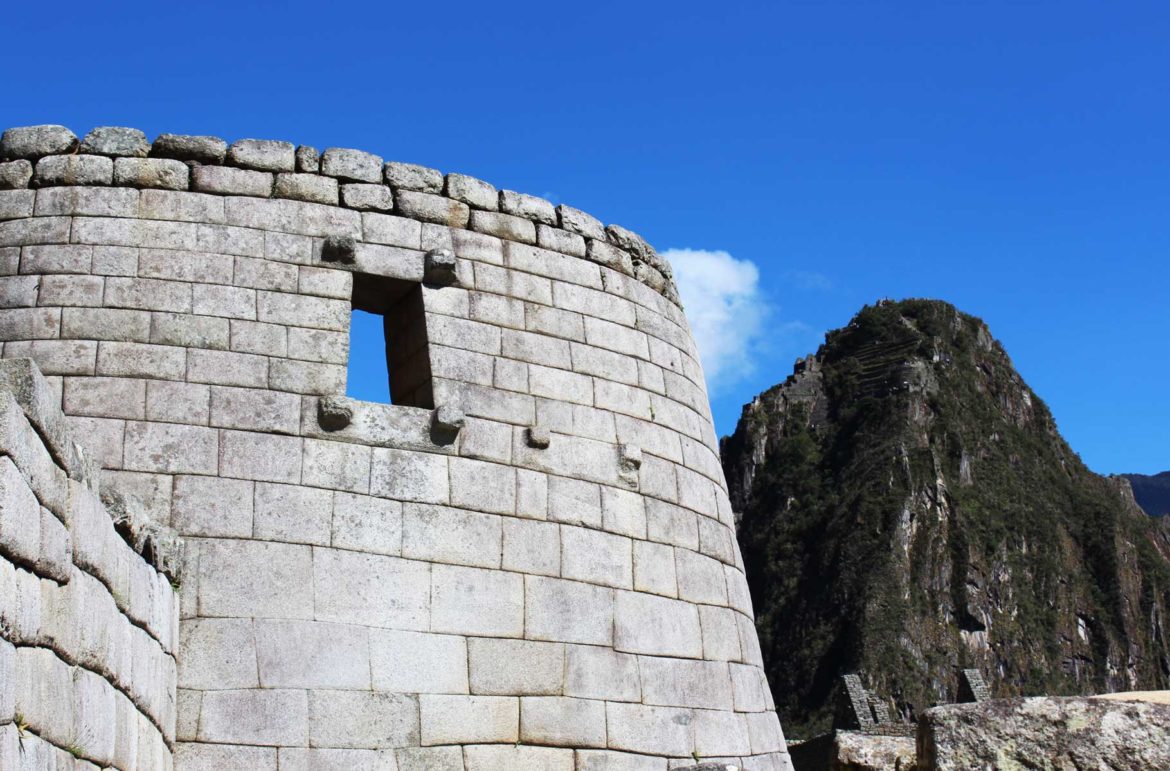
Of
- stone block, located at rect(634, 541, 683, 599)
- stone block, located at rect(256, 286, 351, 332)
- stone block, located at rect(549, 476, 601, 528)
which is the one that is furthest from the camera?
stone block, located at rect(634, 541, 683, 599)

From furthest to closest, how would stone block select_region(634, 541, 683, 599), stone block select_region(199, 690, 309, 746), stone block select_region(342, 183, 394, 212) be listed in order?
1. stone block select_region(342, 183, 394, 212)
2. stone block select_region(634, 541, 683, 599)
3. stone block select_region(199, 690, 309, 746)

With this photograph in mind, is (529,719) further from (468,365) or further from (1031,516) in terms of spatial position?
(1031,516)

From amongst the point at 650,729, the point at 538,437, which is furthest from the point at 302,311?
the point at 650,729

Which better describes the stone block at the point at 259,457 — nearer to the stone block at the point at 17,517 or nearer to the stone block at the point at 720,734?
the stone block at the point at 720,734

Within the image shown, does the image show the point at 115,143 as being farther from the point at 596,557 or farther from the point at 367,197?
the point at 596,557

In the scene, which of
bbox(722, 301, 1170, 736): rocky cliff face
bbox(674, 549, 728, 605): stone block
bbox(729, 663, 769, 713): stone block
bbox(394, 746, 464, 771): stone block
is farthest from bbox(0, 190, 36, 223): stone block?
bbox(722, 301, 1170, 736): rocky cliff face

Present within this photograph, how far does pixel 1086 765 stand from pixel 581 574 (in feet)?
11.6

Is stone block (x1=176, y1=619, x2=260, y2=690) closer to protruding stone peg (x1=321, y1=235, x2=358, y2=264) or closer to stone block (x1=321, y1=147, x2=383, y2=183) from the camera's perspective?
protruding stone peg (x1=321, y1=235, x2=358, y2=264)

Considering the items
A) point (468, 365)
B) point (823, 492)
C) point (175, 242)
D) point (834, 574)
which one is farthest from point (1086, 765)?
point (823, 492)

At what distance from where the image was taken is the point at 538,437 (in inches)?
297

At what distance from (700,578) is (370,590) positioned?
2151mm

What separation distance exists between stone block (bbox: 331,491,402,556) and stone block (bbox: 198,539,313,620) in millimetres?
227

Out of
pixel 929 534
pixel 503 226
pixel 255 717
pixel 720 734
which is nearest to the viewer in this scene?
A: pixel 255 717

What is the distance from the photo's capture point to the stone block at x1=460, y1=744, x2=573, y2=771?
6590mm
